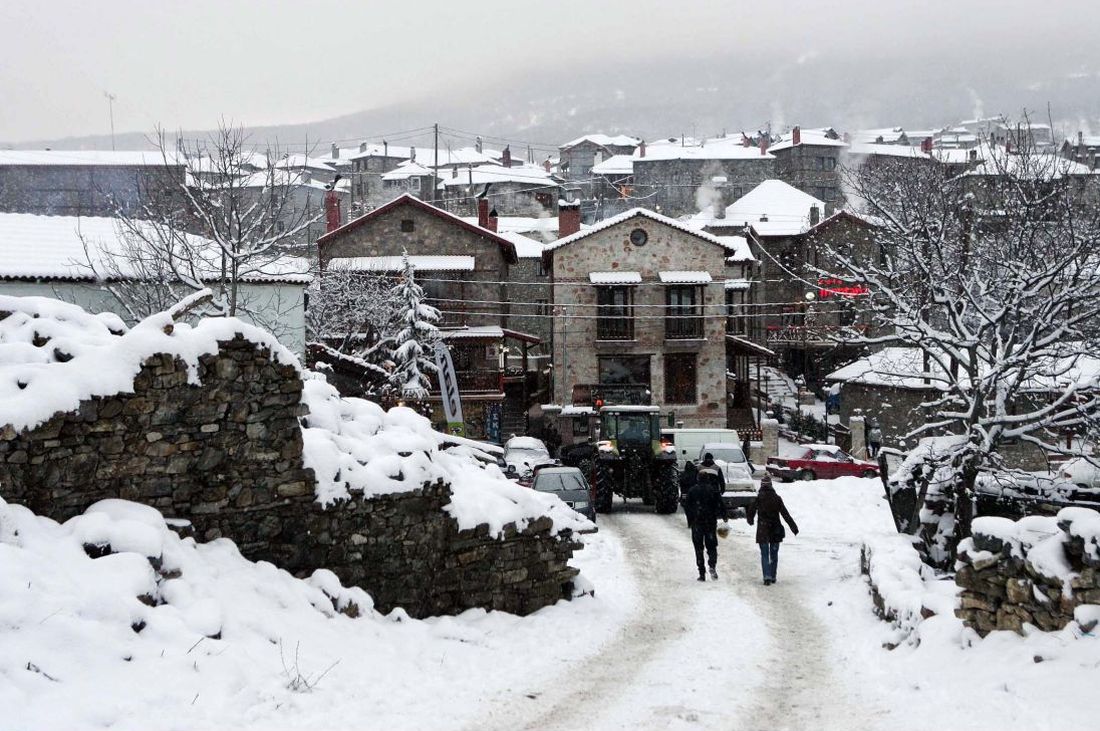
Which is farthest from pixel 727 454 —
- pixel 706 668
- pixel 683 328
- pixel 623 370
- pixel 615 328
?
pixel 706 668

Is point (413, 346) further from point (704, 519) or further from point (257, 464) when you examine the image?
point (257, 464)

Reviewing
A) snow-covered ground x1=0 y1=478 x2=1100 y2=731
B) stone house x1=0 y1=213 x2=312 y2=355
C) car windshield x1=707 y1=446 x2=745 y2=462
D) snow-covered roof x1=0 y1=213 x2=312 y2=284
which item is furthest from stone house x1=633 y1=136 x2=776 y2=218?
snow-covered ground x1=0 y1=478 x2=1100 y2=731

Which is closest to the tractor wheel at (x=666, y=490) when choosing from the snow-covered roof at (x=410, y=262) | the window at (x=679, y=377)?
the window at (x=679, y=377)

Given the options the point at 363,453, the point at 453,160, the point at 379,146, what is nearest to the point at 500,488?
the point at 363,453

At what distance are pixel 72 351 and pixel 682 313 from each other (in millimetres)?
36028

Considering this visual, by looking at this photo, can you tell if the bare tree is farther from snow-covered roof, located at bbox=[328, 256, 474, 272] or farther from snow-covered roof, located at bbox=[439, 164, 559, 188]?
snow-covered roof, located at bbox=[439, 164, 559, 188]

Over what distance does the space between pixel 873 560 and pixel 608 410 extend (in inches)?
598

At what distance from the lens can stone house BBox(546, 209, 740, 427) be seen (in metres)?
43.0

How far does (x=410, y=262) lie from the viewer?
41531 millimetres

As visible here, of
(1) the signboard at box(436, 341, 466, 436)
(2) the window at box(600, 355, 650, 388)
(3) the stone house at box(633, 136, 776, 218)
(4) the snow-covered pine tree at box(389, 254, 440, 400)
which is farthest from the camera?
(3) the stone house at box(633, 136, 776, 218)

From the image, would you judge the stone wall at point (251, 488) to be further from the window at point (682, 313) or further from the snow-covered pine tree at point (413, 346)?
the window at point (682, 313)

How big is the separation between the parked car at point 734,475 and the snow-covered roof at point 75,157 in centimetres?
6415

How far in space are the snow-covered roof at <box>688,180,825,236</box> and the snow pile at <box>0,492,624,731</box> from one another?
54486 millimetres

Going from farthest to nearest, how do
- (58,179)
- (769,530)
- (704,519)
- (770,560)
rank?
(58,179), (704,519), (770,560), (769,530)
